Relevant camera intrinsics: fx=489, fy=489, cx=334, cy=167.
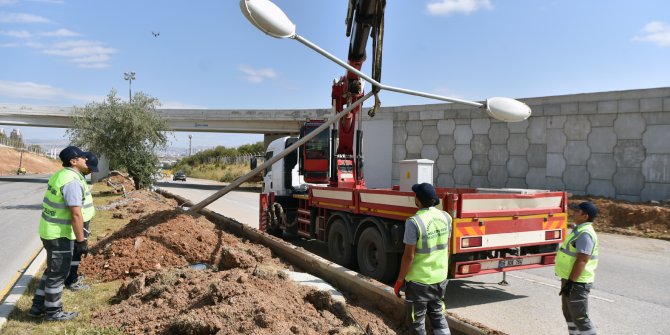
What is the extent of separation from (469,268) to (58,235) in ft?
15.9

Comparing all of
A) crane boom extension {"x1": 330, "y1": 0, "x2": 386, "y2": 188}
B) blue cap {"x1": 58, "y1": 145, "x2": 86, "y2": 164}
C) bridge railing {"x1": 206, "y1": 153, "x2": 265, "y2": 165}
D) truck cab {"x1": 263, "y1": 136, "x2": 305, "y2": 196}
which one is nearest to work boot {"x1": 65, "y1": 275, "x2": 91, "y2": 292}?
blue cap {"x1": 58, "y1": 145, "x2": 86, "y2": 164}

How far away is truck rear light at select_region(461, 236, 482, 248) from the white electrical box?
8.00 ft

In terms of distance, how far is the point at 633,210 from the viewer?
14898 millimetres

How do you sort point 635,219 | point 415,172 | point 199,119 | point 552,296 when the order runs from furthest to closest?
point 199,119 → point 635,219 → point 415,172 → point 552,296

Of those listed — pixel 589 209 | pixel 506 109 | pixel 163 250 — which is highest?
pixel 506 109

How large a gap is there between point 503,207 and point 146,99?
891 inches

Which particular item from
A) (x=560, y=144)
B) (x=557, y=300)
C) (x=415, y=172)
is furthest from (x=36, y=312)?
(x=560, y=144)

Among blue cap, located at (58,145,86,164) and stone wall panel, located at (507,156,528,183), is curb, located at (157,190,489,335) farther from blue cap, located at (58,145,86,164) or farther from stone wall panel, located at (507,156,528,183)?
stone wall panel, located at (507,156,528,183)

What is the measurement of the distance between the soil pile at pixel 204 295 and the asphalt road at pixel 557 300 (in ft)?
6.16

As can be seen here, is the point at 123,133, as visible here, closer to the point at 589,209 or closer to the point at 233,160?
the point at 589,209

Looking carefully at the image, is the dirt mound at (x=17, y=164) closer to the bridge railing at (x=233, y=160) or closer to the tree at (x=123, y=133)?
the bridge railing at (x=233, y=160)

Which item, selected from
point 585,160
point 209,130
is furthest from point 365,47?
point 209,130

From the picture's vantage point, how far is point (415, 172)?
28.6 feet

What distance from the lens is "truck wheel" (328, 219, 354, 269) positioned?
845cm
